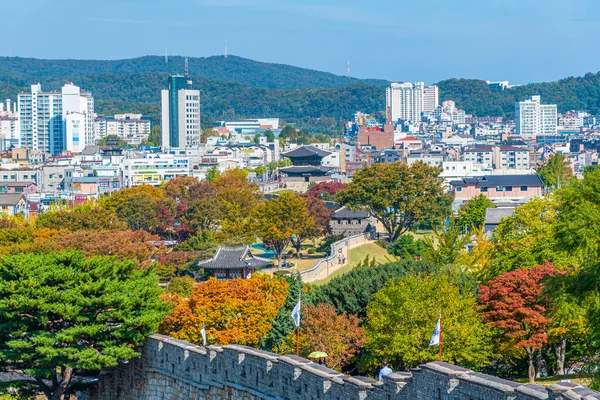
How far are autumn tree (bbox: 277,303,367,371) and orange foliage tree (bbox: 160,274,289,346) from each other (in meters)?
2.37

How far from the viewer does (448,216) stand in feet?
236

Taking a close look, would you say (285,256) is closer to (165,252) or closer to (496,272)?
(165,252)

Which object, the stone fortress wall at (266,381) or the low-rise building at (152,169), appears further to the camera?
the low-rise building at (152,169)

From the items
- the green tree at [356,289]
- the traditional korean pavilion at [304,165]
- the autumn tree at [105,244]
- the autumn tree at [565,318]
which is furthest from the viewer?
the traditional korean pavilion at [304,165]

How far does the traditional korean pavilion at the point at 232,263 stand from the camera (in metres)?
55.5

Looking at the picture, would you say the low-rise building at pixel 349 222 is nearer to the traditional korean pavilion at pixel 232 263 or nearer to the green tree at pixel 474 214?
the green tree at pixel 474 214

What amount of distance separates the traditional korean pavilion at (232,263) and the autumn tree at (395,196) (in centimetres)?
1285

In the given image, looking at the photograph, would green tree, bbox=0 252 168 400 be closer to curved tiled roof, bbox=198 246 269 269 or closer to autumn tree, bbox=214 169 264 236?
curved tiled roof, bbox=198 246 269 269

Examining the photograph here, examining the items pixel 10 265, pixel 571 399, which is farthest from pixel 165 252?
pixel 571 399

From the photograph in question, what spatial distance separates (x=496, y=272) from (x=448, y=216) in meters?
39.3

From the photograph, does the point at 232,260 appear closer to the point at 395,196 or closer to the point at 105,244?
the point at 105,244

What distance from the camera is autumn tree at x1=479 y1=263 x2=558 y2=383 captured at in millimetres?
25672

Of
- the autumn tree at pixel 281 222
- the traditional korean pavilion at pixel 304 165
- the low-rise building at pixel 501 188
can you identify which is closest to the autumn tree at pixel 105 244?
the autumn tree at pixel 281 222

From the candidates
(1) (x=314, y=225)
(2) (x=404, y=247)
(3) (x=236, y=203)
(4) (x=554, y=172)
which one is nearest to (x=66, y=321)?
(2) (x=404, y=247)
